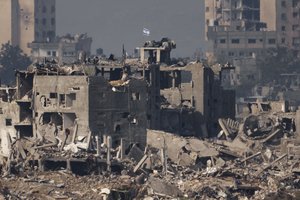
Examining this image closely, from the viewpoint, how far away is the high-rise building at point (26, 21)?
606ft

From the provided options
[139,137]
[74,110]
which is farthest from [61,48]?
[74,110]

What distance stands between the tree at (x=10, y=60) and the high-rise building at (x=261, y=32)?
16083 millimetres

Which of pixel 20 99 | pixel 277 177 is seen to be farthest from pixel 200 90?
pixel 277 177

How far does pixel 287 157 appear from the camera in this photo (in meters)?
79.6

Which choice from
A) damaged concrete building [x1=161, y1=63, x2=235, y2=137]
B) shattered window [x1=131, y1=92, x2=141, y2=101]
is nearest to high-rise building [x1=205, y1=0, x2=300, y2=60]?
damaged concrete building [x1=161, y1=63, x2=235, y2=137]

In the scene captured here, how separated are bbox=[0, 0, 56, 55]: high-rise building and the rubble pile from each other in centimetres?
10099

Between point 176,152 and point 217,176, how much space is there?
873 cm

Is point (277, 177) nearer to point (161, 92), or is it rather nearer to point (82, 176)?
point (82, 176)

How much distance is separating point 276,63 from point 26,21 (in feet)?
94.1

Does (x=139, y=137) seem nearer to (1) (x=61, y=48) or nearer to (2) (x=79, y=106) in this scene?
(2) (x=79, y=106)

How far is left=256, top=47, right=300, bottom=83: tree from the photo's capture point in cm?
16462

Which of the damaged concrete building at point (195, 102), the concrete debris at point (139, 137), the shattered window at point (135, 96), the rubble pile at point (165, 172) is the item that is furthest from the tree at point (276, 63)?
the shattered window at point (135, 96)

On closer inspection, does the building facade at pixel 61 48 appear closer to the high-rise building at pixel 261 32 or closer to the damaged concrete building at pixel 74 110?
the high-rise building at pixel 261 32

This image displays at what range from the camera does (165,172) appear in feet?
238
